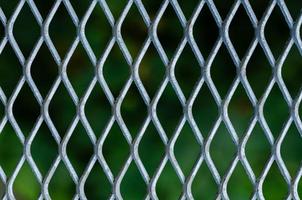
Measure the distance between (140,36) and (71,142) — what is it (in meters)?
0.17

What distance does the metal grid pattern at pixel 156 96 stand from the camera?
2.52ft

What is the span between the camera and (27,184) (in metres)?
0.81

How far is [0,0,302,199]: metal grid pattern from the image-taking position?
0.77 meters

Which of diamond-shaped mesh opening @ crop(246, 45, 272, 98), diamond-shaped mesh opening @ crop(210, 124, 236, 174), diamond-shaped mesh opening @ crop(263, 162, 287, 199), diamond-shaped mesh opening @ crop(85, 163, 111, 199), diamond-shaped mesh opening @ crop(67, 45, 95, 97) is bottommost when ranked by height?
diamond-shaped mesh opening @ crop(263, 162, 287, 199)

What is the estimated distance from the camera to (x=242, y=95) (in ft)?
2.63

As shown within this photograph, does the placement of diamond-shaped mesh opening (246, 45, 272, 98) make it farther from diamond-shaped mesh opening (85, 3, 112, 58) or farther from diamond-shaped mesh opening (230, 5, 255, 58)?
diamond-shaped mesh opening (85, 3, 112, 58)

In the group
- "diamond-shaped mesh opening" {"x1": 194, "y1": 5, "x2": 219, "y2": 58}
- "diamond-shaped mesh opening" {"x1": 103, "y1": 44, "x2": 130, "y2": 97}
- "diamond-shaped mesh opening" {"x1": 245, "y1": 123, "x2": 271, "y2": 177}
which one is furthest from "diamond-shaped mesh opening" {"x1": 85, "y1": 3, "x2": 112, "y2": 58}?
"diamond-shaped mesh opening" {"x1": 245, "y1": 123, "x2": 271, "y2": 177}

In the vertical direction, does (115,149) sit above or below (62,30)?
below

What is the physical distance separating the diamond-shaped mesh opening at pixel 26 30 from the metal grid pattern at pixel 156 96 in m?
0.02

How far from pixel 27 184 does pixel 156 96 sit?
218mm

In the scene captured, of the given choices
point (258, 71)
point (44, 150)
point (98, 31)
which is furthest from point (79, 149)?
point (258, 71)

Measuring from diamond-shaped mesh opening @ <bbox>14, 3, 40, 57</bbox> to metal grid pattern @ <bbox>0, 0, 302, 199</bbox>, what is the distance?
16 millimetres

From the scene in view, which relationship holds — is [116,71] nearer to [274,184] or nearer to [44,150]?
[44,150]

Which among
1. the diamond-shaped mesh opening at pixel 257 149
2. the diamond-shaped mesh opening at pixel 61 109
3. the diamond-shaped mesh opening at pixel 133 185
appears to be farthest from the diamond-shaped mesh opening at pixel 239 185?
the diamond-shaped mesh opening at pixel 61 109
